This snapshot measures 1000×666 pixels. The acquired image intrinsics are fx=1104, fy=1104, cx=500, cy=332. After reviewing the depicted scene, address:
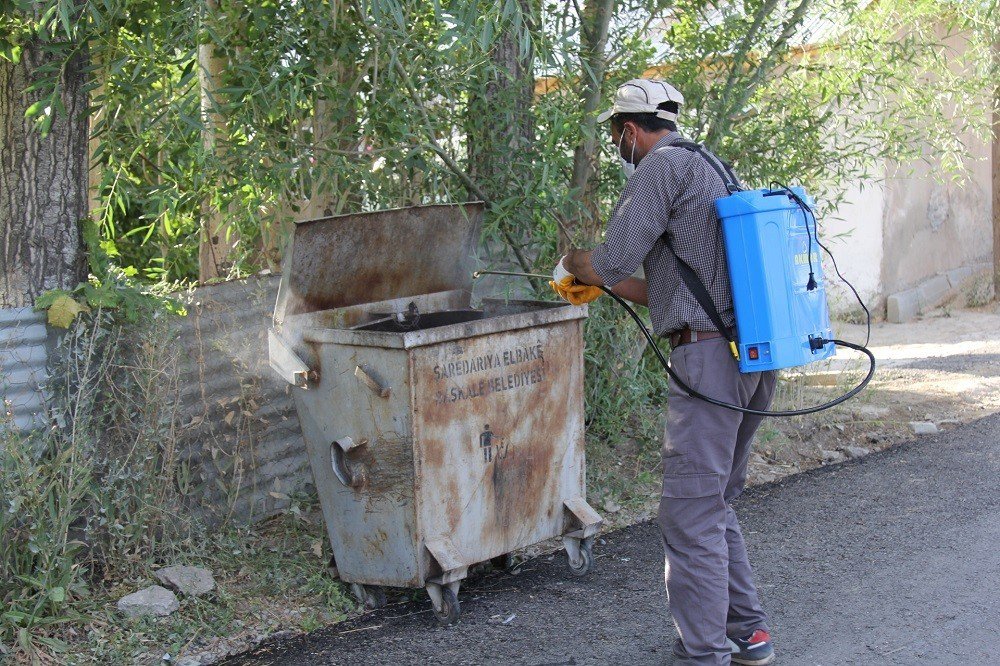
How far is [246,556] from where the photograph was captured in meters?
4.86

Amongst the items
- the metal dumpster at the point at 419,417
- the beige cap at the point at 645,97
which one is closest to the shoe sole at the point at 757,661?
the metal dumpster at the point at 419,417

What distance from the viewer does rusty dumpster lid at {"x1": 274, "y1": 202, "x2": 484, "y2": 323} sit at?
15.2ft

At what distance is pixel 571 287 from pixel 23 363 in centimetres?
217

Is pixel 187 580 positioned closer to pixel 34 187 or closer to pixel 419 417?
pixel 419 417

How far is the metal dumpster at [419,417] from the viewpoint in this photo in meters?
4.25

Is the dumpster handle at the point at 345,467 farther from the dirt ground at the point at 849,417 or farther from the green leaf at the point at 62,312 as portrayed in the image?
the green leaf at the point at 62,312

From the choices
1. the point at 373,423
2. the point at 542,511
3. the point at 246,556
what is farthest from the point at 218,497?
the point at 542,511

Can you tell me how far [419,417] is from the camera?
4.20m

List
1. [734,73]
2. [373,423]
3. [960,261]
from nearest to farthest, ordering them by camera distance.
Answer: [373,423]
[734,73]
[960,261]

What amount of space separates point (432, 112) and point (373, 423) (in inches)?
70.0

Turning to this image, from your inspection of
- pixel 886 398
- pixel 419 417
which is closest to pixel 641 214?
pixel 419 417

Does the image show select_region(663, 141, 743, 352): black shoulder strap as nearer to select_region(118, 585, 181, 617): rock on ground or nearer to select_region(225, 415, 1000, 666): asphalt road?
select_region(225, 415, 1000, 666): asphalt road

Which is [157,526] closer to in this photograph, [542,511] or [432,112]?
[542,511]

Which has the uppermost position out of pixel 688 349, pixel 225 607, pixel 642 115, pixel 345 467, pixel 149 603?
pixel 642 115
